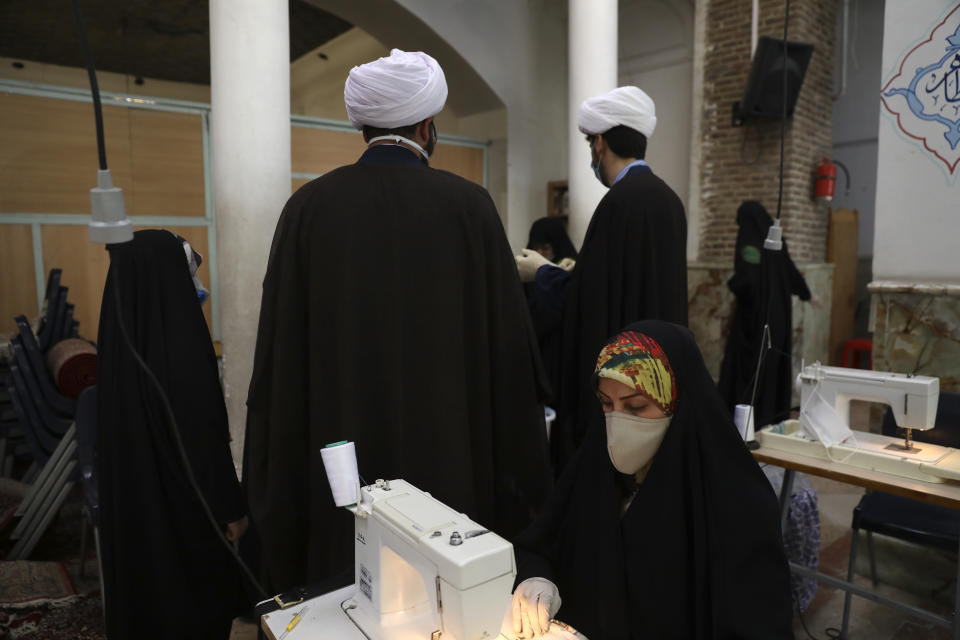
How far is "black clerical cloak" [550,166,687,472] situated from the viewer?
94.0 inches

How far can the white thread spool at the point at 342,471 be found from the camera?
112 centimetres

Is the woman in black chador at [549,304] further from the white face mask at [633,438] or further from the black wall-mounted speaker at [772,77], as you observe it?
the black wall-mounted speaker at [772,77]

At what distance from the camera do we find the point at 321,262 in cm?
158

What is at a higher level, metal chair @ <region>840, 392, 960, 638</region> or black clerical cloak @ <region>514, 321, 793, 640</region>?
black clerical cloak @ <region>514, 321, 793, 640</region>

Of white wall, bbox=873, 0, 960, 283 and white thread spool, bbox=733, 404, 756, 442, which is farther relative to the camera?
white wall, bbox=873, 0, 960, 283

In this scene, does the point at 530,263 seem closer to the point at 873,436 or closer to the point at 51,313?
the point at 873,436

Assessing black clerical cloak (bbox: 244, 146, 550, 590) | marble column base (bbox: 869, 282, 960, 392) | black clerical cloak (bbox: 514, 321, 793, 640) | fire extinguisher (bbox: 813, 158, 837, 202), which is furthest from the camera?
fire extinguisher (bbox: 813, 158, 837, 202)

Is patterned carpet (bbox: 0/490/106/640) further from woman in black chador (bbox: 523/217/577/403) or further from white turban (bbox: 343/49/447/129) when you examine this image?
white turban (bbox: 343/49/447/129)

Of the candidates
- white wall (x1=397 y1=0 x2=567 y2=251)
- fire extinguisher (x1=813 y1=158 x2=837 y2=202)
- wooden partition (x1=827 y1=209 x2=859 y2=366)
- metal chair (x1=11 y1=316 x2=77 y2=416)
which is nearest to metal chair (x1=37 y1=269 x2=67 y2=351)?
metal chair (x1=11 y1=316 x2=77 y2=416)

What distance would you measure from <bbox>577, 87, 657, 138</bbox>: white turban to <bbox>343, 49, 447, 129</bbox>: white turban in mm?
1049

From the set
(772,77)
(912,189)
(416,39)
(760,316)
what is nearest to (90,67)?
(912,189)

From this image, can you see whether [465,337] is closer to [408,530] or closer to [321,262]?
[321,262]

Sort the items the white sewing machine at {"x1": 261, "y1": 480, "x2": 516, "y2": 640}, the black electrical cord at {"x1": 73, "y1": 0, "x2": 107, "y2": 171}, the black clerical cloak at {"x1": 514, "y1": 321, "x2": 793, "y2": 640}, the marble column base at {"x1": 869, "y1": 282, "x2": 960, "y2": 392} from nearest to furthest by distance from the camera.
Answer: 1. the white sewing machine at {"x1": 261, "y1": 480, "x2": 516, "y2": 640}
2. the black electrical cord at {"x1": 73, "y1": 0, "x2": 107, "y2": 171}
3. the black clerical cloak at {"x1": 514, "y1": 321, "x2": 793, "y2": 640}
4. the marble column base at {"x1": 869, "y1": 282, "x2": 960, "y2": 392}

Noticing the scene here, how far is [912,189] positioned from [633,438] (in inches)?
140
